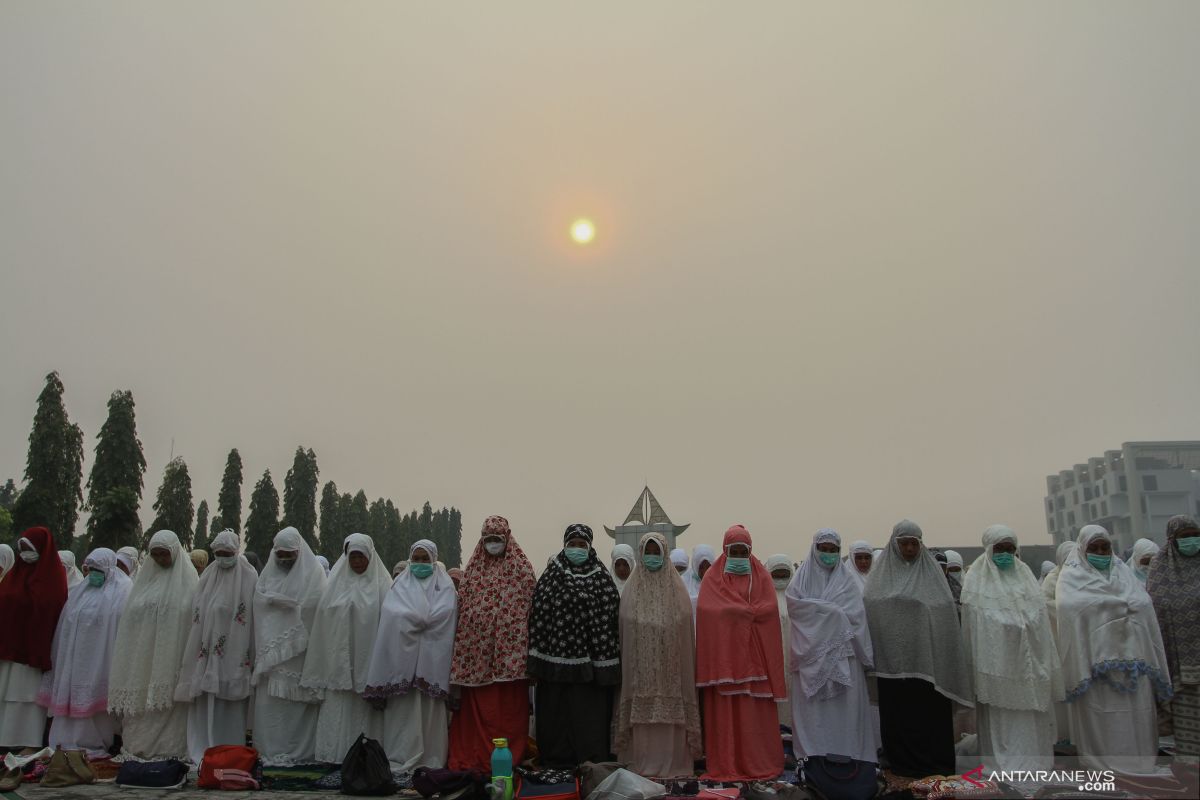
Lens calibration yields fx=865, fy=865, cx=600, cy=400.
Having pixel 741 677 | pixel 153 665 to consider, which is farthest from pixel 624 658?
pixel 153 665

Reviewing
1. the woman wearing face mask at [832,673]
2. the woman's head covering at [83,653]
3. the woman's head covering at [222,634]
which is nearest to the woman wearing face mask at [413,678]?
the woman's head covering at [222,634]

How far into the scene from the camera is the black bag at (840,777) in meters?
5.76

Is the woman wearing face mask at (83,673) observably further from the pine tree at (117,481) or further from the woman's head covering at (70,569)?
the pine tree at (117,481)

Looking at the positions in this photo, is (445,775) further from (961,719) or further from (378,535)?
(378,535)

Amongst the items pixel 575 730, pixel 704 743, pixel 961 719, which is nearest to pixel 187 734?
pixel 575 730

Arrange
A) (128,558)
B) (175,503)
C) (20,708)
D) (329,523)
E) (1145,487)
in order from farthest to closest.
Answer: (1145,487) < (329,523) < (175,503) < (128,558) < (20,708)

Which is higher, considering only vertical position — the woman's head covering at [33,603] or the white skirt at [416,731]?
the woman's head covering at [33,603]

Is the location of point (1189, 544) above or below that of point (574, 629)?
above

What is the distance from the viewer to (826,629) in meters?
6.55

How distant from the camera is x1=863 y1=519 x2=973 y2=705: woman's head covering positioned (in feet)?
20.9

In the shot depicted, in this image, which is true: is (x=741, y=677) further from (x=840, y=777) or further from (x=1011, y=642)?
(x=1011, y=642)

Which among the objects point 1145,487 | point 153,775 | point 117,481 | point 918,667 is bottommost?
Answer: point 153,775

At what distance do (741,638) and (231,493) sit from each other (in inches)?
1354

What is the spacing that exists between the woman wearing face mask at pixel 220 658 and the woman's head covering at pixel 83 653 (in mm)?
836
